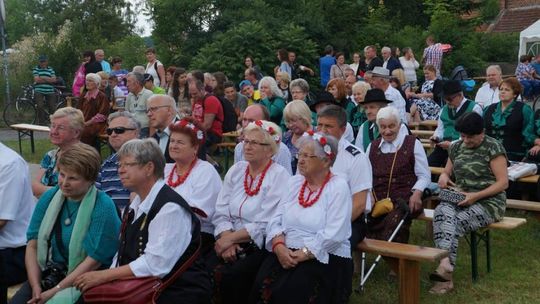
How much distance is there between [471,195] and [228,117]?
546 centimetres

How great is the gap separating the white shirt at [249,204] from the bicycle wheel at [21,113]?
13.7 m

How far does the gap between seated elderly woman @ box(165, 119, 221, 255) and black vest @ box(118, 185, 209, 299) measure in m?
0.93

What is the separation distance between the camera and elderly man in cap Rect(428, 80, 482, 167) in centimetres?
804

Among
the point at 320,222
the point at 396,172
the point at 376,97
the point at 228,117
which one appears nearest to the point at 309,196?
the point at 320,222

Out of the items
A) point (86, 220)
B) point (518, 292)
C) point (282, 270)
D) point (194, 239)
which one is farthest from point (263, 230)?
point (518, 292)

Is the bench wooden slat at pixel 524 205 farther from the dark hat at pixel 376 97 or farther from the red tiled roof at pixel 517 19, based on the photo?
the red tiled roof at pixel 517 19

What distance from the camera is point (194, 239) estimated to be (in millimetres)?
4246

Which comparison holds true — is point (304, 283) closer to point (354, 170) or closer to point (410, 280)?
point (410, 280)

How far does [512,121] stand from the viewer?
7.76 m

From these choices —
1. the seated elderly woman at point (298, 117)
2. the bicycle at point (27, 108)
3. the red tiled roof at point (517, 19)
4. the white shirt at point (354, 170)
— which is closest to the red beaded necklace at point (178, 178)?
the white shirt at point (354, 170)

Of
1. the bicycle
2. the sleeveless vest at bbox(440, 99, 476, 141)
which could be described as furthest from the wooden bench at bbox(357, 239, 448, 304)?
the bicycle

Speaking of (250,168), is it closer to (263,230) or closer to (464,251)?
(263,230)

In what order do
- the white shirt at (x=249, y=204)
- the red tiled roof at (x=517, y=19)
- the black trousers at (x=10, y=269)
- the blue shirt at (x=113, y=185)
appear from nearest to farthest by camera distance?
1. the black trousers at (x=10, y=269)
2. the white shirt at (x=249, y=204)
3. the blue shirt at (x=113, y=185)
4. the red tiled roof at (x=517, y=19)

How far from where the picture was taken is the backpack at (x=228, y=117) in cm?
1070
